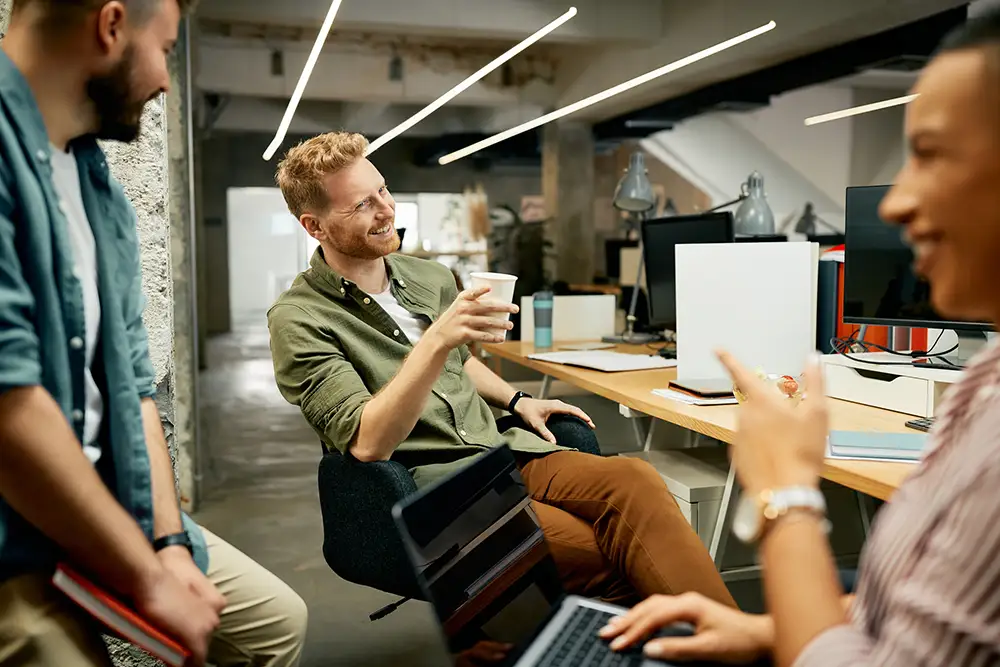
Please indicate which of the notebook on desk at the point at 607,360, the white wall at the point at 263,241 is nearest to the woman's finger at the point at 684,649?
the notebook on desk at the point at 607,360

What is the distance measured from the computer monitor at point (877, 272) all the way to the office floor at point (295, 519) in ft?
3.00

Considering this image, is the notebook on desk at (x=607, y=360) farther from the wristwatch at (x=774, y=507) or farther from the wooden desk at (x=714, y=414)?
the wristwatch at (x=774, y=507)

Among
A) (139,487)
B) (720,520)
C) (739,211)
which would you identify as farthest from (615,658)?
(739,211)

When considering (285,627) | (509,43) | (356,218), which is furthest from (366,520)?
(509,43)

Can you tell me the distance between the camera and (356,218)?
2.14 m

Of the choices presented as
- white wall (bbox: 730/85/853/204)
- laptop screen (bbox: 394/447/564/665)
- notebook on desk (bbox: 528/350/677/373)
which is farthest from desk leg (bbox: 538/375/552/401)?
white wall (bbox: 730/85/853/204)

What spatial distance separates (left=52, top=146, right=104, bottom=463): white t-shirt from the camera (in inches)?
45.7

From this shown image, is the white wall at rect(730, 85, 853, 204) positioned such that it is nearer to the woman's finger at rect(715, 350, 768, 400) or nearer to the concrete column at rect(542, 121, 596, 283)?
the concrete column at rect(542, 121, 596, 283)

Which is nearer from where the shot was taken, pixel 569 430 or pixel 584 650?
pixel 584 650

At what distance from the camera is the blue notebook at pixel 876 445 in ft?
5.59

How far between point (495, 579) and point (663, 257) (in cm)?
262

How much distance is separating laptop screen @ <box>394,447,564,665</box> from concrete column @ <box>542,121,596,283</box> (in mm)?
7851

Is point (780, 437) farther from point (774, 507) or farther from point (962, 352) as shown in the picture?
point (962, 352)

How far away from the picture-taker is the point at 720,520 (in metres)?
2.28
